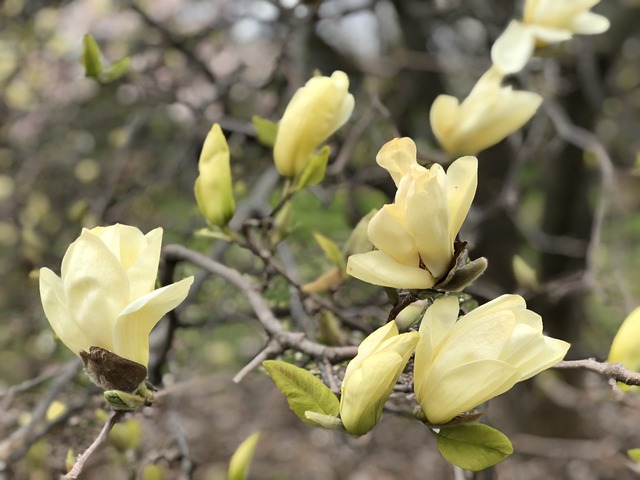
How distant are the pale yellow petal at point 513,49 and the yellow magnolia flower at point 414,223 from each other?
1.04 ft

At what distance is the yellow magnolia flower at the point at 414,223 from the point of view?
42 centimetres

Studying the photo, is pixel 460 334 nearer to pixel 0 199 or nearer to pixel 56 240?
pixel 56 240

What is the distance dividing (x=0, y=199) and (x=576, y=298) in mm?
2210

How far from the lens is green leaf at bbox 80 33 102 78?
80 cm

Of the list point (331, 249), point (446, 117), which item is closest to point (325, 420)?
point (331, 249)

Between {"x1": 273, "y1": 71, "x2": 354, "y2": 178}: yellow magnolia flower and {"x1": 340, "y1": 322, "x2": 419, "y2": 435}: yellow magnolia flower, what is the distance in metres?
0.26

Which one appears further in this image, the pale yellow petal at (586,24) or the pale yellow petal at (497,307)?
the pale yellow petal at (586,24)

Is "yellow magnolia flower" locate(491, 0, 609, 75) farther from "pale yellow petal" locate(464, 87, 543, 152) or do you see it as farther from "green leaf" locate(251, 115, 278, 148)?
"green leaf" locate(251, 115, 278, 148)

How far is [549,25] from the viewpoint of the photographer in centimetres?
81

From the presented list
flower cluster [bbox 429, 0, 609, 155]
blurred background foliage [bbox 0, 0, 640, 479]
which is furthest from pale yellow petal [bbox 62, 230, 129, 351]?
blurred background foliage [bbox 0, 0, 640, 479]

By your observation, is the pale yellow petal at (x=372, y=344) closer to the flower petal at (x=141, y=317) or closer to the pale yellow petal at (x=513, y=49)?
the flower petal at (x=141, y=317)

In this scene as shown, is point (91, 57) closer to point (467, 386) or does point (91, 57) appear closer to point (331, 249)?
point (331, 249)

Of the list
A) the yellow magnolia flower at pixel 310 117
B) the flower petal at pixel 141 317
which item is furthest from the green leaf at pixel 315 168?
the flower petal at pixel 141 317

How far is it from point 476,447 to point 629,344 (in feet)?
0.64
